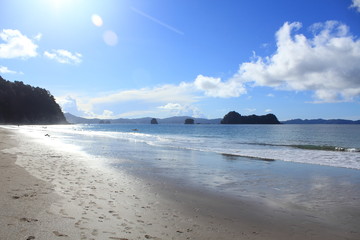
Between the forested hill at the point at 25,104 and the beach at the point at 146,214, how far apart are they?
6430 inches

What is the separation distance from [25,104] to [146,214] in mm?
186655

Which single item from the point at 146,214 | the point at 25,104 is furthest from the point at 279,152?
the point at 25,104

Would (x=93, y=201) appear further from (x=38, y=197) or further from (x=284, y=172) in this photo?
(x=284, y=172)

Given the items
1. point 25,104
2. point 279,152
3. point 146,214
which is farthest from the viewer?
point 25,104

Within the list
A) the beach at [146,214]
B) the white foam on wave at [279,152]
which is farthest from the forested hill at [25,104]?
the beach at [146,214]

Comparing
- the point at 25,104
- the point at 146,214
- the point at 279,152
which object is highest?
the point at 25,104

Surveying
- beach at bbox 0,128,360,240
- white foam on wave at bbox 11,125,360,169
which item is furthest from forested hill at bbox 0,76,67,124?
beach at bbox 0,128,360,240

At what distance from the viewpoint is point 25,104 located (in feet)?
537

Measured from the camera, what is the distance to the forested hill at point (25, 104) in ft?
477

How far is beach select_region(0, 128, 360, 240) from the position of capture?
18.3 ft

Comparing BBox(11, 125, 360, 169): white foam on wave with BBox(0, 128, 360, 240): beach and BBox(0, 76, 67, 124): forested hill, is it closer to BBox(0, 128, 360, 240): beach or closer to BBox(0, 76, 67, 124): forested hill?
BBox(0, 128, 360, 240): beach

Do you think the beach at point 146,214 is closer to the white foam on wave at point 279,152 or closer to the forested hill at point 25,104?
the white foam on wave at point 279,152

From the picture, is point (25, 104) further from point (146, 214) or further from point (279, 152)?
point (146, 214)

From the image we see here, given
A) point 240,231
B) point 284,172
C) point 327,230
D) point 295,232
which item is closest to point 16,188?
point 240,231
